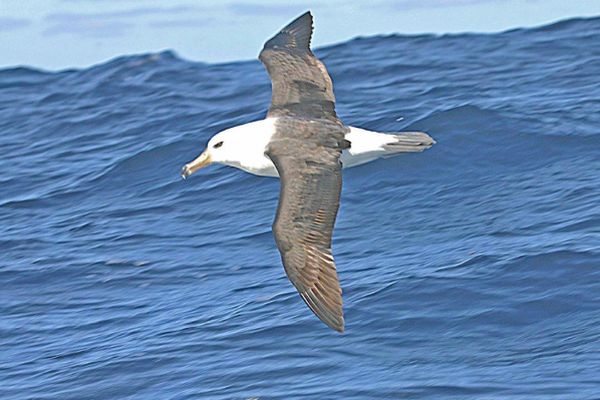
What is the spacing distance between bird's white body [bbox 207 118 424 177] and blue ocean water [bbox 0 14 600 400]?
4.03ft

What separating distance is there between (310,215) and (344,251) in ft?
9.69

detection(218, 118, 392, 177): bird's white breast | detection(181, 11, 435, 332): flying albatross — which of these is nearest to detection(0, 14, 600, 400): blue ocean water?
detection(181, 11, 435, 332): flying albatross

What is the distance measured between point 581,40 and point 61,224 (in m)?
8.80

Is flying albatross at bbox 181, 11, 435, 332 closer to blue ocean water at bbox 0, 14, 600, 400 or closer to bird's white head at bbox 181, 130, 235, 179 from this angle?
bird's white head at bbox 181, 130, 235, 179

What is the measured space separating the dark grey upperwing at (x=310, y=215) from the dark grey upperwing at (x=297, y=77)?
945 millimetres

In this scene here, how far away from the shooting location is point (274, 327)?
10.3 m

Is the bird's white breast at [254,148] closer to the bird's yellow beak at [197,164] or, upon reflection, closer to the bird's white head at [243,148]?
the bird's white head at [243,148]

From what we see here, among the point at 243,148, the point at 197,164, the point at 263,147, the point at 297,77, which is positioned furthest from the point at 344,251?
the point at 263,147

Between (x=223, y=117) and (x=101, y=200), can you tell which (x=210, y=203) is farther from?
(x=223, y=117)

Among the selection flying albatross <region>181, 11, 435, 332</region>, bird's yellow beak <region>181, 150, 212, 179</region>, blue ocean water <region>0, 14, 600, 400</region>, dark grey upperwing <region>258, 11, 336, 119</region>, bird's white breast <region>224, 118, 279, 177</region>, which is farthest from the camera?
dark grey upperwing <region>258, 11, 336, 119</region>

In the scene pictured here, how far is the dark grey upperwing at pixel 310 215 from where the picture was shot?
8797 mm

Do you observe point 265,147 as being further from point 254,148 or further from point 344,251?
point 344,251

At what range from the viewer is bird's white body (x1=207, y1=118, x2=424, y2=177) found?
32.6 ft

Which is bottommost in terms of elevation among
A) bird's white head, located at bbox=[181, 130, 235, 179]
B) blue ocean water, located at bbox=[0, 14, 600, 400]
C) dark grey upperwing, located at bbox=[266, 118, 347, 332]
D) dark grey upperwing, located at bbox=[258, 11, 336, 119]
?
blue ocean water, located at bbox=[0, 14, 600, 400]
